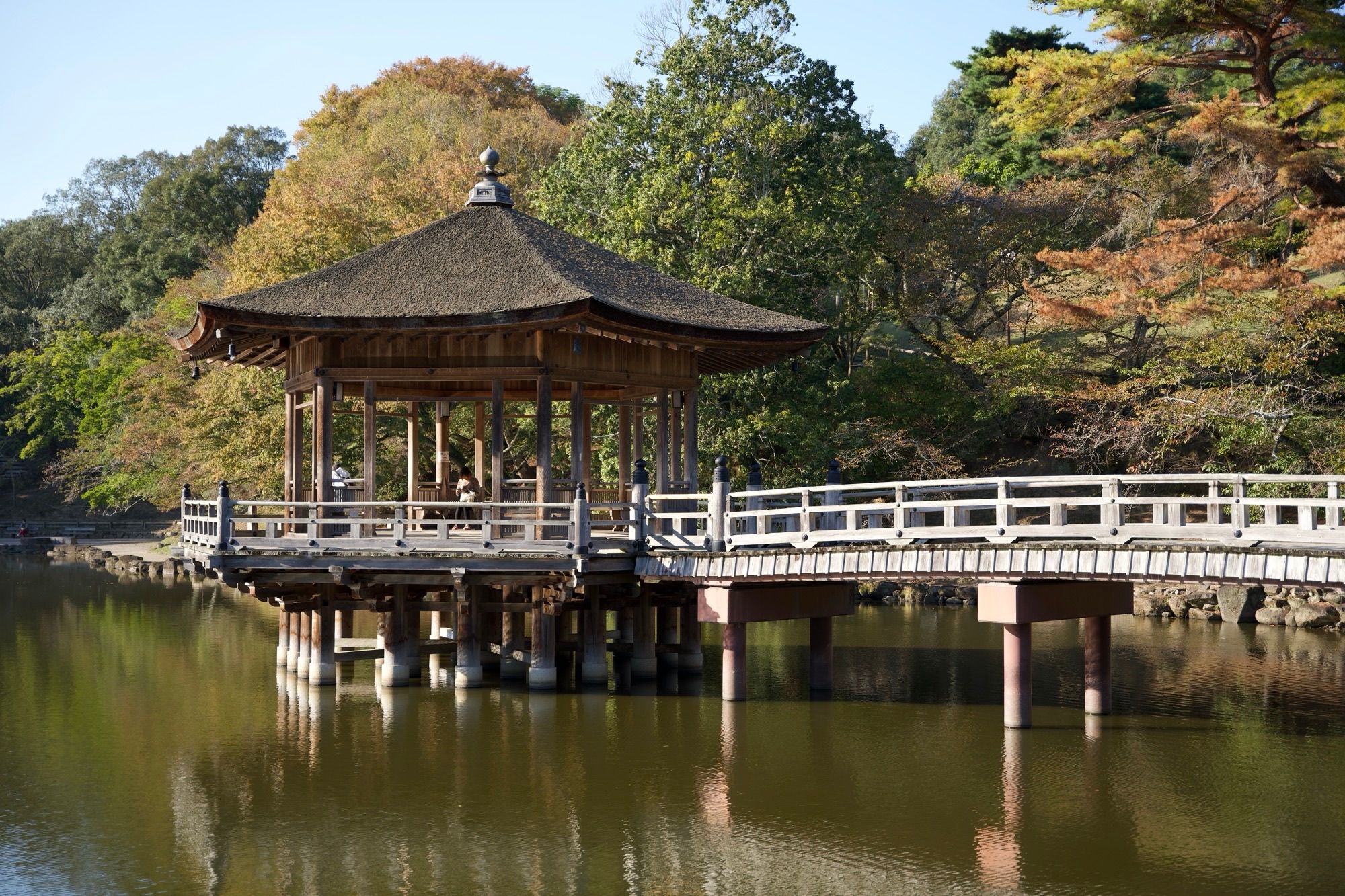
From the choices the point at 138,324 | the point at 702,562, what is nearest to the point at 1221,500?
the point at 702,562

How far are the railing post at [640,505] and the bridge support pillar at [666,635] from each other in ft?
11.0

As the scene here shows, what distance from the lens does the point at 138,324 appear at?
55062 millimetres

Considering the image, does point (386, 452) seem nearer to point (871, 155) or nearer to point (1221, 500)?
point (871, 155)

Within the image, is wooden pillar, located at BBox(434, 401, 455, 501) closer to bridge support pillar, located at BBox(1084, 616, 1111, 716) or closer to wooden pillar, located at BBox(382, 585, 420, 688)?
wooden pillar, located at BBox(382, 585, 420, 688)

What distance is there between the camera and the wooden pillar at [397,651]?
2217 centimetres

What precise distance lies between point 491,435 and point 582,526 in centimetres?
279

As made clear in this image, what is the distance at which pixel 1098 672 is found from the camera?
19.7 metres

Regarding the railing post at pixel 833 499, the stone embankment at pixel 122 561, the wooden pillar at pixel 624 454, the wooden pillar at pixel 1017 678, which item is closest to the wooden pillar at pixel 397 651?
the wooden pillar at pixel 624 454

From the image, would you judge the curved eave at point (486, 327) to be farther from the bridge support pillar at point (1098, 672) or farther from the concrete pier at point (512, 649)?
the bridge support pillar at point (1098, 672)

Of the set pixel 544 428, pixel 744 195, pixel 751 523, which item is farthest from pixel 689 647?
pixel 744 195

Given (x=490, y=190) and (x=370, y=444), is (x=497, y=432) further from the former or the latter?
(x=490, y=190)

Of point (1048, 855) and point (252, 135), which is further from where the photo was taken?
point (252, 135)

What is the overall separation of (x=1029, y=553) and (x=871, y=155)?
1990 cm

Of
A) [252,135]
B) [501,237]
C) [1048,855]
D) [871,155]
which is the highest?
[252,135]
